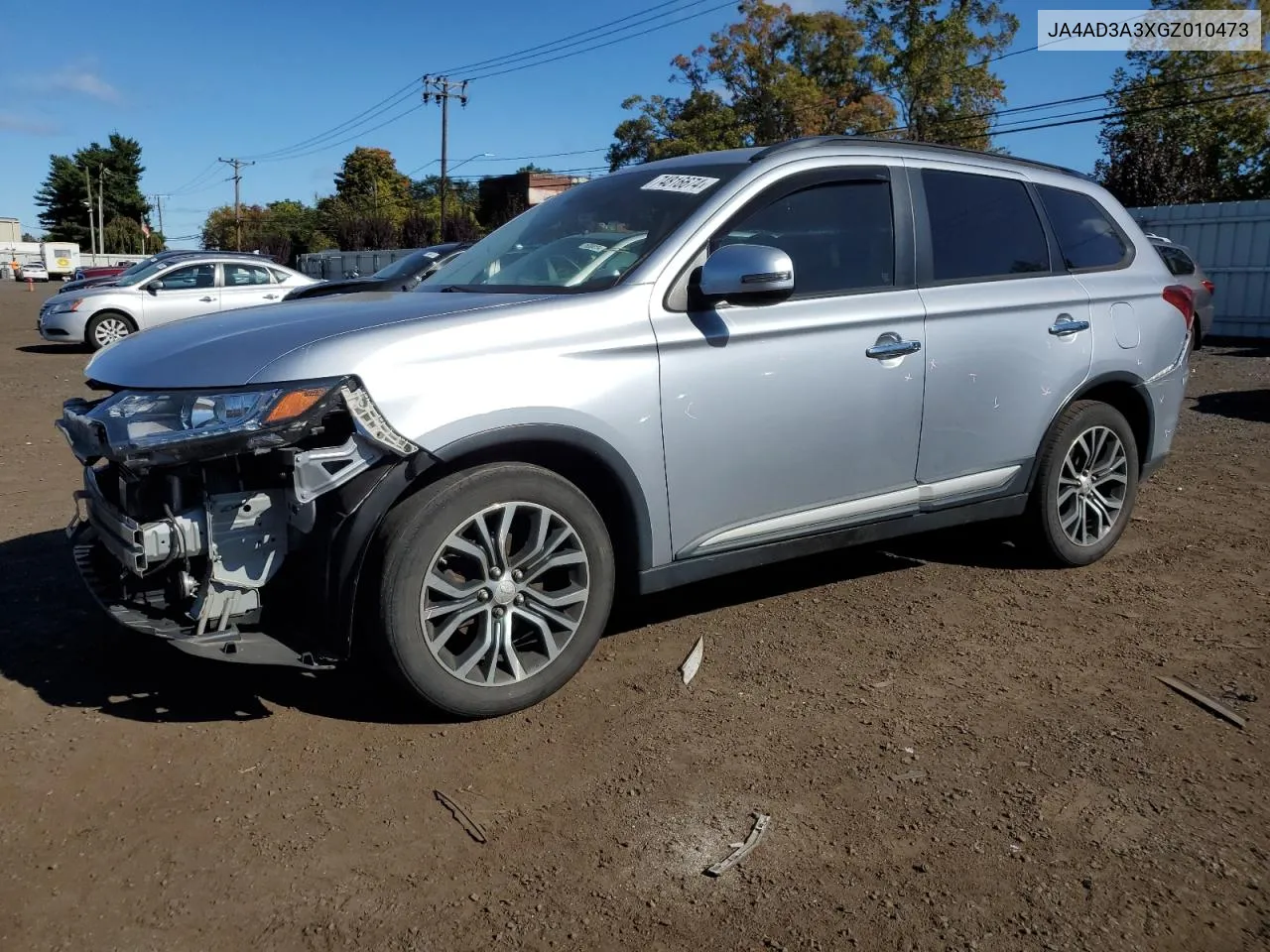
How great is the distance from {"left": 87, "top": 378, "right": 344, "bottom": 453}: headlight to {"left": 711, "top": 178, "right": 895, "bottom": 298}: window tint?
160 centimetres

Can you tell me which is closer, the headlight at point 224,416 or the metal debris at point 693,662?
the headlight at point 224,416

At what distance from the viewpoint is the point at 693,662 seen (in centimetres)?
381

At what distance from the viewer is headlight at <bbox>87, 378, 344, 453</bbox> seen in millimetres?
2857

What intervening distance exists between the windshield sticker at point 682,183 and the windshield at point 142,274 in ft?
49.2

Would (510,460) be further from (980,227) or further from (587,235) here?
(980,227)

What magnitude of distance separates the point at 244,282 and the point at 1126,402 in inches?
585

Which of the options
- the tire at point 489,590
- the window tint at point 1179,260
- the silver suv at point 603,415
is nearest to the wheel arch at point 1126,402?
the silver suv at point 603,415

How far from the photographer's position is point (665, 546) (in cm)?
356

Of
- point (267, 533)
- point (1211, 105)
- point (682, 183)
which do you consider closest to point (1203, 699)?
point (682, 183)

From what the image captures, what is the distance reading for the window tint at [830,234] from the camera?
3.85m

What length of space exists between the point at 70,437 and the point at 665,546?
2039 mm

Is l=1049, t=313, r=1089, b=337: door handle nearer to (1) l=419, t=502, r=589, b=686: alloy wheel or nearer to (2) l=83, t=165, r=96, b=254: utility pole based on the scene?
(1) l=419, t=502, r=589, b=686: alloy wheel

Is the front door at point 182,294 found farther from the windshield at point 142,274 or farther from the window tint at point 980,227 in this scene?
the window tint at point 980,227

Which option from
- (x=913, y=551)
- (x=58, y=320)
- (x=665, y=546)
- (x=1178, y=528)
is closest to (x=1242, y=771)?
(x=665, y=546)
